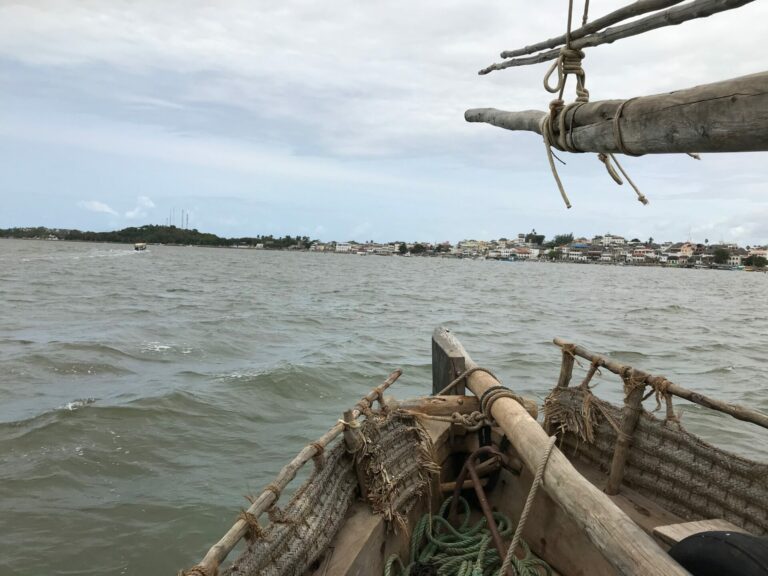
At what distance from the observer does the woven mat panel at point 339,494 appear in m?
2.31

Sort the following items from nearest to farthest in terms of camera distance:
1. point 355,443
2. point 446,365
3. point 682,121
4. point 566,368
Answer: point 682,121, point 355,443, point 566,368, point 446,365

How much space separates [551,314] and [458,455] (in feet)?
63.2

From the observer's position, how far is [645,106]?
6.09 feet

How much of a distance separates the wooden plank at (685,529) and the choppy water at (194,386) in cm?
386

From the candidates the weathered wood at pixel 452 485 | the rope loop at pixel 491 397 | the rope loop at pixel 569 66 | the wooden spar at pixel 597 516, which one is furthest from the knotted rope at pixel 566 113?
the weathered wood at pixel 452 485

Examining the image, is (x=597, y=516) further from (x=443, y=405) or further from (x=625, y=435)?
(x=443, y=405)

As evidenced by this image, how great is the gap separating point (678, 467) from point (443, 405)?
160 cm

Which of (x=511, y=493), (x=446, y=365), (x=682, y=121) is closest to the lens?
(x=682, y=121)

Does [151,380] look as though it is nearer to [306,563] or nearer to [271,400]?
[271,400]

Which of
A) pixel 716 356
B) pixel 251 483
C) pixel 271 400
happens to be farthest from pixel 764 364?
pixel 251 483

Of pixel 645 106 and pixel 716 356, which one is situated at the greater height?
pixel 645 106

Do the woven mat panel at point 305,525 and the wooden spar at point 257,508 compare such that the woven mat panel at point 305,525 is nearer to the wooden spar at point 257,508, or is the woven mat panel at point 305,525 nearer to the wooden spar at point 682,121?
the wooden spar at point 257,508

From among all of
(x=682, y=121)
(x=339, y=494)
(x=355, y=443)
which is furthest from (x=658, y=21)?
(x=339, y=494)

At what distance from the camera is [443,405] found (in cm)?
420
